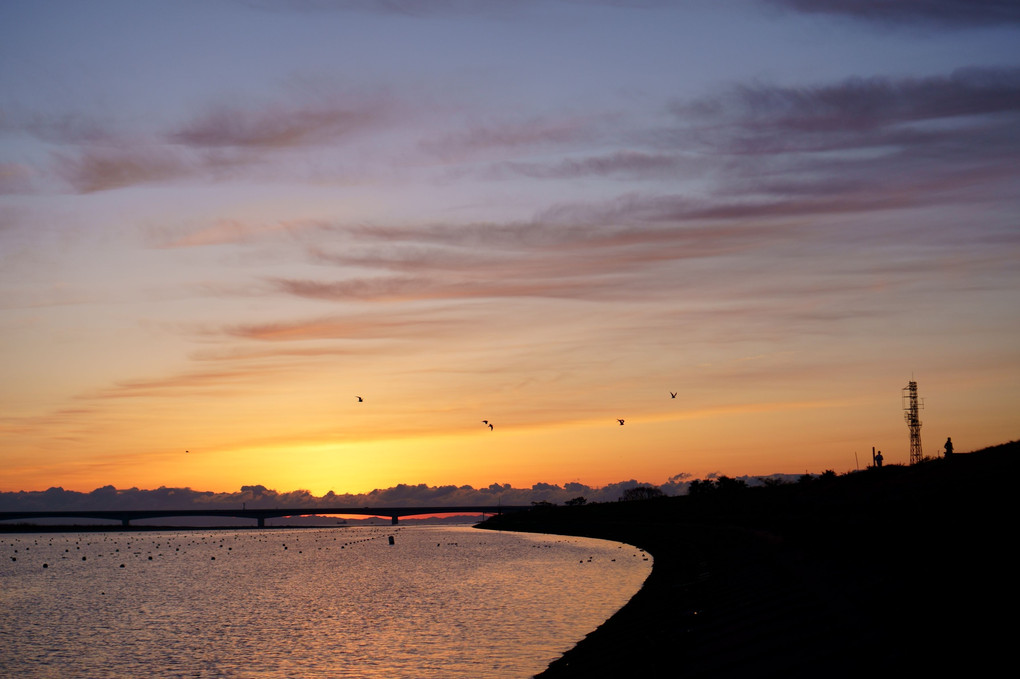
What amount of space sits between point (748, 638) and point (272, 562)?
5080 inches

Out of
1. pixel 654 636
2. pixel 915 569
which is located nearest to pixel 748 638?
pixel 654 636

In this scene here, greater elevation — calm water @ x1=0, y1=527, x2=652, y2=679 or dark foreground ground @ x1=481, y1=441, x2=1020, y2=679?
dark foreground ground @ x1=481, y1=441, x2=1020, y2=679

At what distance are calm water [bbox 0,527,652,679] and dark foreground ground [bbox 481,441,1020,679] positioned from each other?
21.4ft

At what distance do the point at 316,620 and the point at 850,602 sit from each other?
137 ft

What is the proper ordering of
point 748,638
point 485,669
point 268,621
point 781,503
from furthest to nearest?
point 781,503 → point 268,621 → point 485,669 → point 748,638

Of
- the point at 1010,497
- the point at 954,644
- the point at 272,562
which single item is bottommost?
the point at 272,562

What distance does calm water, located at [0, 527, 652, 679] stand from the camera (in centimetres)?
4250

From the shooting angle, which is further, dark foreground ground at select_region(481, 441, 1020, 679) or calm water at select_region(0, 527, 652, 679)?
Result: calm water at select_region(0, 527, 652, 679)

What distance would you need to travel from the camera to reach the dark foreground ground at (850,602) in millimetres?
22094

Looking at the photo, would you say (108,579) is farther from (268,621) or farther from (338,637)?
(338,637)

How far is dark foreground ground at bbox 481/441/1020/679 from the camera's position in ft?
72.5

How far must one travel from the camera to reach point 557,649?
141 feet

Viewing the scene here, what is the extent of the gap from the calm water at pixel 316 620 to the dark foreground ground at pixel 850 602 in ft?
21.4

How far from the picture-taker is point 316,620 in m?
60.7
